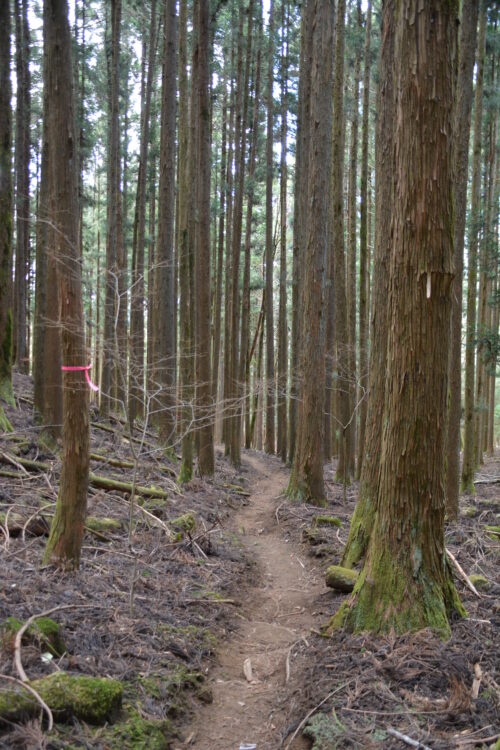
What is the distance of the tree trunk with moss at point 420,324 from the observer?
13.9 ft

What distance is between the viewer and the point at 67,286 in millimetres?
5164

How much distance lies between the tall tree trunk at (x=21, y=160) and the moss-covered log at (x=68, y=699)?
13666mm

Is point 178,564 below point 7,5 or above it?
below

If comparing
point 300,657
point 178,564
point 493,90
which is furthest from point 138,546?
point 493,90

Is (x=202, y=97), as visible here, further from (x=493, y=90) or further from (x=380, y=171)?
(x=493, y=90)

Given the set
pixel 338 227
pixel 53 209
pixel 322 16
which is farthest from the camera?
pixel 338 227

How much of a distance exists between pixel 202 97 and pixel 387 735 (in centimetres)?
1160

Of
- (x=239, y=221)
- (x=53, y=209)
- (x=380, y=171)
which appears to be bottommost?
(x=53, y=209)

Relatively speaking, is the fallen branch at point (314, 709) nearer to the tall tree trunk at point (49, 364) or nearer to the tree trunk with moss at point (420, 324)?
the tree trunk with moss at point (420, 324)

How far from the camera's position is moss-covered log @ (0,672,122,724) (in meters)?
3.03

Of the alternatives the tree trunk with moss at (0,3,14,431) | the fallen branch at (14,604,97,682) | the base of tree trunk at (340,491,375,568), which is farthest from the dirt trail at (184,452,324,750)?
the tree trunk with moss at (0,3,14,431)

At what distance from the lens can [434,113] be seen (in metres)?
4.23

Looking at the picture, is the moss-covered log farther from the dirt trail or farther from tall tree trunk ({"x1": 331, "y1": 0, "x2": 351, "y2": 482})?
tall tree trunk ({"x1": 331, "y1": 0, "x2": 351, "y2": 482})

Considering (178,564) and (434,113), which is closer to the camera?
(434,113)
